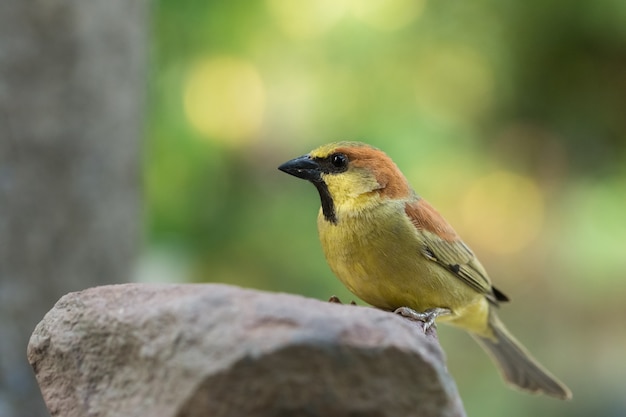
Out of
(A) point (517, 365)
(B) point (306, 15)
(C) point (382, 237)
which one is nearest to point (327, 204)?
(C) point (382, 237)

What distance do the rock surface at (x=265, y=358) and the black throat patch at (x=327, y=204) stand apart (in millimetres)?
973

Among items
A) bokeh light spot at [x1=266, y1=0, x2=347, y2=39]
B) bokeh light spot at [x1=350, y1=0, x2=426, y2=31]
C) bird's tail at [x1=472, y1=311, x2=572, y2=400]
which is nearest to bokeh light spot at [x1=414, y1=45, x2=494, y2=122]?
bokeh light spot at [x1=350, y1=0, x2=426, y2=31]

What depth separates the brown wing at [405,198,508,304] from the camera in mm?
2717

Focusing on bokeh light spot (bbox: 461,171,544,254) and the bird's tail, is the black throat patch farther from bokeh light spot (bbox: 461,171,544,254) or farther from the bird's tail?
bokeh light spot (bbox: 461,171,544,254)

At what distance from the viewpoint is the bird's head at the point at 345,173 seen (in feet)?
8.71

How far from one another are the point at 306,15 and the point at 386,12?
499mm

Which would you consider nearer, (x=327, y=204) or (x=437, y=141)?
(x=327, y=204)

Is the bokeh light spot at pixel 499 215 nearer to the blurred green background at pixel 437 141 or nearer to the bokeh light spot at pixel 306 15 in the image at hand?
the blurred green background at pixel 437 141

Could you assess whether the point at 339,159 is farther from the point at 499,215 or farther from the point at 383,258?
the point at 499,215

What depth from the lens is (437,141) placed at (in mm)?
5176

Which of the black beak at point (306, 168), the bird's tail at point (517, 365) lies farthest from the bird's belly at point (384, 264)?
the bird's tail at point (517, 365)

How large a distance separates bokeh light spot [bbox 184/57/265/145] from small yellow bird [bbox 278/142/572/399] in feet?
8.01

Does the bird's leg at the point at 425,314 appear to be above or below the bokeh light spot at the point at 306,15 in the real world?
below

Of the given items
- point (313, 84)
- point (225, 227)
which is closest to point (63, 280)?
point (225, 227)
